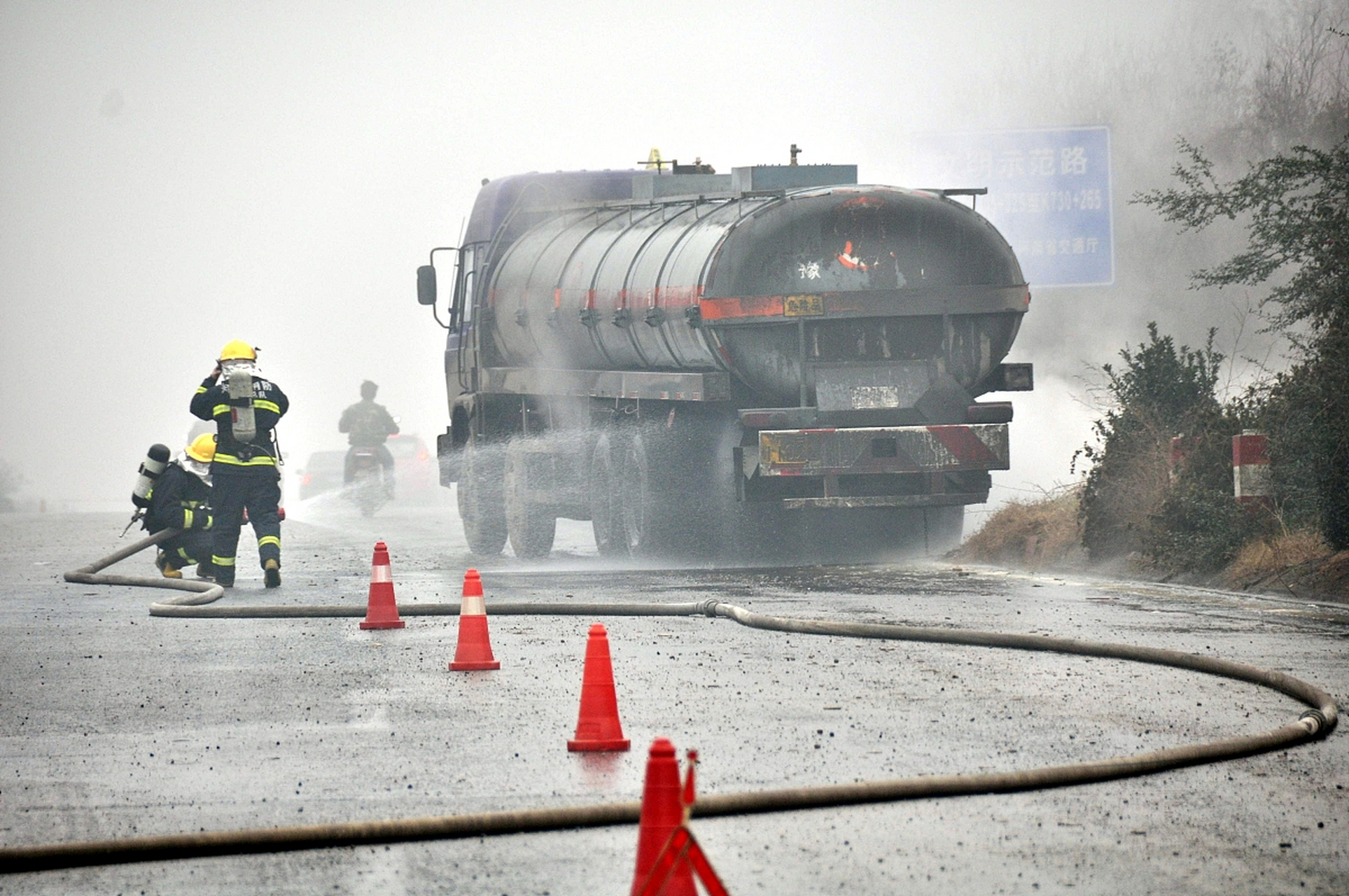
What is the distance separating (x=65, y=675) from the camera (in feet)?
32.0

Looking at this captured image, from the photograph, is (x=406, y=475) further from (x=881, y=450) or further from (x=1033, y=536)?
(x=881, y=450)

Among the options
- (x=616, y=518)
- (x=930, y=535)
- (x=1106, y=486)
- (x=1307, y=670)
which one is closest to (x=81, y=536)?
(x=616, y=518)

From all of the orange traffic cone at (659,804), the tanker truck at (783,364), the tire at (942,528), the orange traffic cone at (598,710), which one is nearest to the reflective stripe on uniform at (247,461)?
the tanker truck at (783,364)

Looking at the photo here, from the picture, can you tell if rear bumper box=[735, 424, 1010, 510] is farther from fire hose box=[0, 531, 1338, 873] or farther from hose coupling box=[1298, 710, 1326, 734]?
hose coupling box=[1298, 710, 1326, 734]

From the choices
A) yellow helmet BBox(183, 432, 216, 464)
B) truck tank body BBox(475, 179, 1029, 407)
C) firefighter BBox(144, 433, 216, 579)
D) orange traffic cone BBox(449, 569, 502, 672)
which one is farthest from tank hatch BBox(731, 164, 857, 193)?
orange traffic cone BBox(449, 569, 502, 672)

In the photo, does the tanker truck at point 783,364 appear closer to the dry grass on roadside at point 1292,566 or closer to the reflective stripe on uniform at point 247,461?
the dry grass on roadside at point 1292,566

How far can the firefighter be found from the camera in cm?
1595

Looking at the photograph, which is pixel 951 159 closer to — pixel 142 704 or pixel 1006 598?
pixel 1006 598

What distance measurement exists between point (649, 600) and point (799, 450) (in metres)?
3.63

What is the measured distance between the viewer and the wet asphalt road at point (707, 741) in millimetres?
5344

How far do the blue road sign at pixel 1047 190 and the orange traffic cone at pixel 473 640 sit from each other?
68.1 ft

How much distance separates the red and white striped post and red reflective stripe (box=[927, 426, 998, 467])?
254 cm

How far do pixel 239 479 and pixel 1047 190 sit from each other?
1699cm

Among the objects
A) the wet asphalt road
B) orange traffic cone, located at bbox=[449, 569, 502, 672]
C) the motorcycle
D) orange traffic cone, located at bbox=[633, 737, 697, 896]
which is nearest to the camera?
orange traffic cone, located at bbox=[633, 737, 697, 896]
